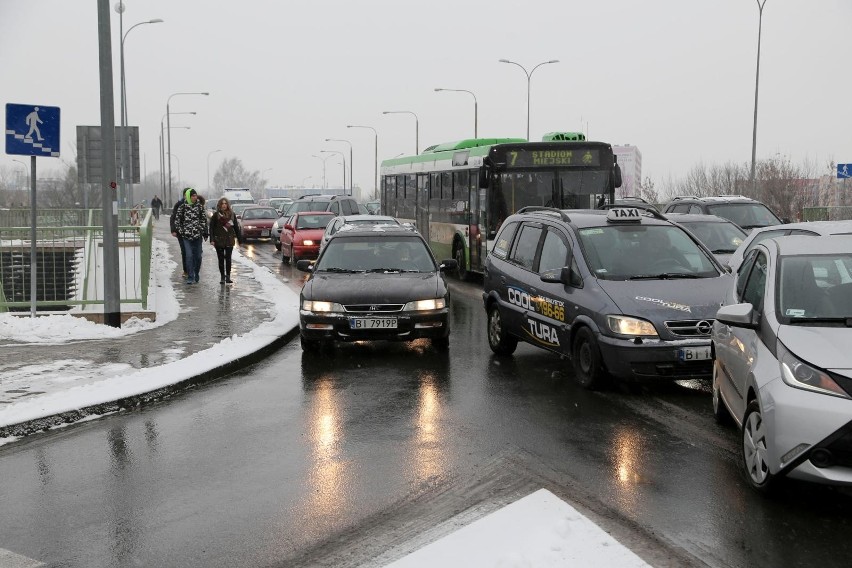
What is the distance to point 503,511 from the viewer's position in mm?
5660

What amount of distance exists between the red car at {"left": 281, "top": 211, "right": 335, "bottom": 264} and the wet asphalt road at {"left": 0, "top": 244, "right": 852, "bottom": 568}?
57.5 feet

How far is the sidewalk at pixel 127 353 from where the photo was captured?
8.62 m

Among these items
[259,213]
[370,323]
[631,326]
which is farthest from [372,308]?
[259,213]

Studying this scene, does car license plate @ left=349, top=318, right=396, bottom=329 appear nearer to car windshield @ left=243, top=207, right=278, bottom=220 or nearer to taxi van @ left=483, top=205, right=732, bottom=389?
taxi van @ left=483, top=205, right=732, bottom=389

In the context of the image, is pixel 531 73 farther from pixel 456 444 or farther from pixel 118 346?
pixel 456 444

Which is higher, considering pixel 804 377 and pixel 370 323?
pixel 804 377

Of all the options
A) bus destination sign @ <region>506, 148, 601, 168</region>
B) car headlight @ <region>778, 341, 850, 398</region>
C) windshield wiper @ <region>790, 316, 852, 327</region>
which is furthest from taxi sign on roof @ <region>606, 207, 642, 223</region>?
bus destination sign @ <region>506, 148, 601, 168</region>

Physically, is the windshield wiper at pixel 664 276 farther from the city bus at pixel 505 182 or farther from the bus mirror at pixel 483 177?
the bus mirror at pixel 483 177

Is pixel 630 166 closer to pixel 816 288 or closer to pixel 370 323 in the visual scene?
pixel 370 323

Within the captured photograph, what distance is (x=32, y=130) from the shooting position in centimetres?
1249

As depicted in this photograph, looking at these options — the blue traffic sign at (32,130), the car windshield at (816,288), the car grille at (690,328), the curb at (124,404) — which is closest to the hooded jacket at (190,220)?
the blue traffic sign at (32,130)

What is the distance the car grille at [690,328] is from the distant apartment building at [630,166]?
64.0 m

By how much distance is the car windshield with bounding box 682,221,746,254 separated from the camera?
16.3 meters

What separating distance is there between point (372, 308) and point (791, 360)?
637 centimetres
